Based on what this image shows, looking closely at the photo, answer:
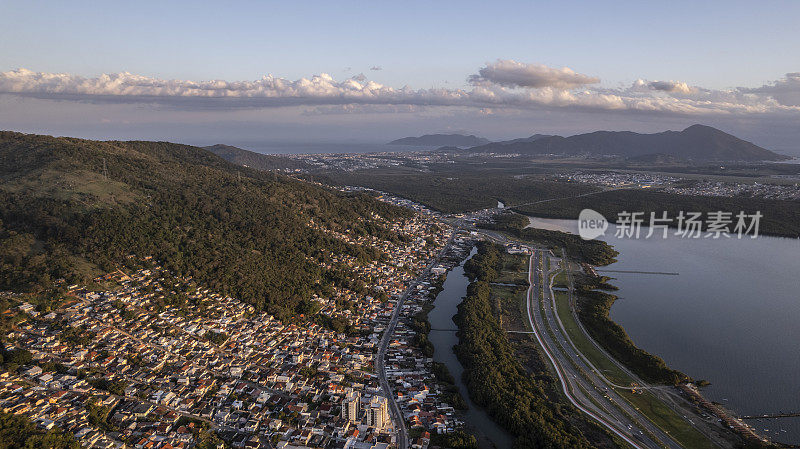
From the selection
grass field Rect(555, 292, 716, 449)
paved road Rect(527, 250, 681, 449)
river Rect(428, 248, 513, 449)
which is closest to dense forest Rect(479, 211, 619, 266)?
river Rect(428, 248, 513, 449)

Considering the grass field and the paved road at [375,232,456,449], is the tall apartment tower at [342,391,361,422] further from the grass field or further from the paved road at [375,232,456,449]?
the grass field

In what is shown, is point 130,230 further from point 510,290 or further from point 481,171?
point 481,171

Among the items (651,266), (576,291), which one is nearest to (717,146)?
(651,266)

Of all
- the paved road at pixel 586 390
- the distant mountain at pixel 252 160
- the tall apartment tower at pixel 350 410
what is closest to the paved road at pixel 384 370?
the tall apartment tower at pixel 350 410

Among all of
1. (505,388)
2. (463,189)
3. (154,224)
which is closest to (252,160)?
(463,189)

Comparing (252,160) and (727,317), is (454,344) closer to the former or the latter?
(727,317)
